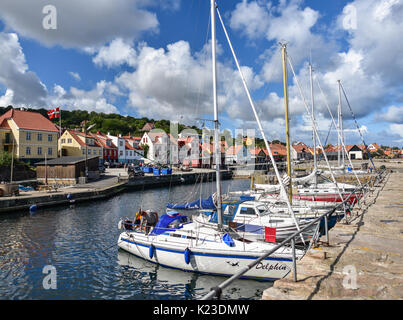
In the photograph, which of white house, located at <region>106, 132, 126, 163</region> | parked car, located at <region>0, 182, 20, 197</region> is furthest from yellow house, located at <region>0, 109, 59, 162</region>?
white house, located at <region>106, 132, 126, 163</region>

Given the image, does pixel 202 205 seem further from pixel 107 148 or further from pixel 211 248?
pixel 107 148

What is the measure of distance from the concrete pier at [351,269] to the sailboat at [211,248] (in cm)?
427

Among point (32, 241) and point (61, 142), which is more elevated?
point (61, 142)

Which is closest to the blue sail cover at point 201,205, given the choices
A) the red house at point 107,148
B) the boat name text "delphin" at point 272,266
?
the boat name text "delphin" at point 272,266

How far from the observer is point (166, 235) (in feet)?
47.6

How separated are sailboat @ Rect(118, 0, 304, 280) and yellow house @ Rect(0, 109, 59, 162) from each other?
164 ft

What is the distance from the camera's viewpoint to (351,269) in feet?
17.5

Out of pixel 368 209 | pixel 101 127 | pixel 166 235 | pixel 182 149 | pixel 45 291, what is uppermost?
pixel 101 127

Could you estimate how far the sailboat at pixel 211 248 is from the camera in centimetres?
1197

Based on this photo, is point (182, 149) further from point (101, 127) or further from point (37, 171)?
point (101, 127)

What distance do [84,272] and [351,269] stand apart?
512 inches
